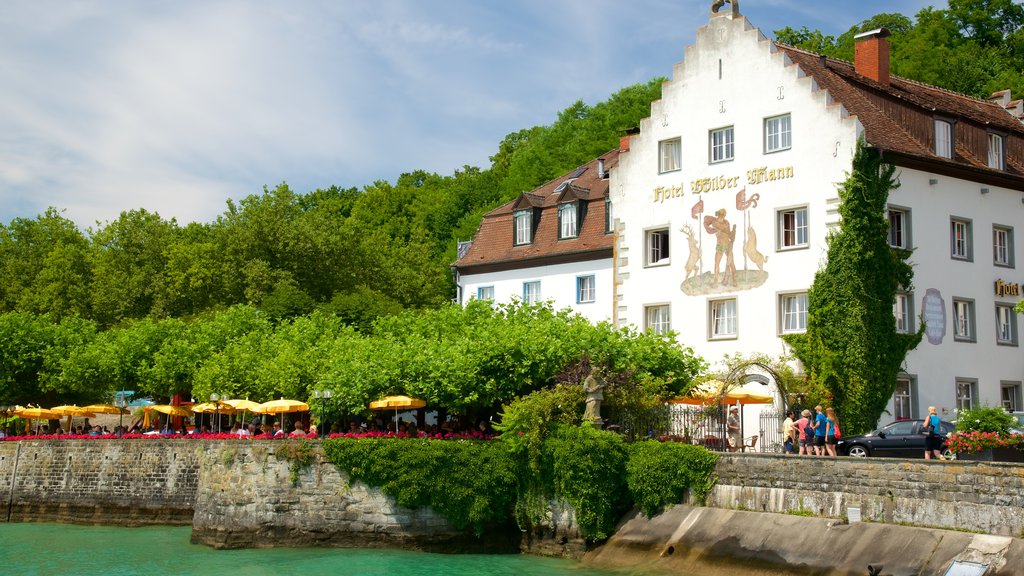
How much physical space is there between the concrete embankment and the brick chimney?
2100 cm

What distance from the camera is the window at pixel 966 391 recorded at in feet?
128

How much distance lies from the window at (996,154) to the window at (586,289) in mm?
14868

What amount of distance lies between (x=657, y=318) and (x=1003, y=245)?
11866 mm

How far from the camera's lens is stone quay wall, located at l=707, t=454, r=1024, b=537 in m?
22.7

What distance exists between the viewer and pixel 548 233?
166 ft

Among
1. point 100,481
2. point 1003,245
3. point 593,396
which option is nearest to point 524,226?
point 1003,245

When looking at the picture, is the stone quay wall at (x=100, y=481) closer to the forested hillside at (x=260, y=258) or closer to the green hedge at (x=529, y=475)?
the green hedge at (x=529, y=475)

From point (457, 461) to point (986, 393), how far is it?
59.7 feet

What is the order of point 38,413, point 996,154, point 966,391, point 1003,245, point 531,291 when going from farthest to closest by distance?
point 38,413 → point 531,291 → point 996,154 → point 1003,245 → point 966,391

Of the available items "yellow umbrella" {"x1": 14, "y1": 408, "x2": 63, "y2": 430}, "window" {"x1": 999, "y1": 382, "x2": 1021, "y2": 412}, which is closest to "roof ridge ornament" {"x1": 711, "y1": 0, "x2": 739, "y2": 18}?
"window" {"x1": 999, "y1": 382, "x2": 1021, "y2": 412}

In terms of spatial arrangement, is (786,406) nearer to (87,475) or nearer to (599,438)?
(599,438)

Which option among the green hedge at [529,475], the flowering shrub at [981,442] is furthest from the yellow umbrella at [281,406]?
the flowering shrub at [981,442]

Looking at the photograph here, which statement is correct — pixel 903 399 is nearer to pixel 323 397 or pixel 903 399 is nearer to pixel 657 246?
pixel 657 246

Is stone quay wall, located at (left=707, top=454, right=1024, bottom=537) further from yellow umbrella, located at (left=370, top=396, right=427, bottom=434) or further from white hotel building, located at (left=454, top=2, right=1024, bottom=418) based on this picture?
white hotel building, located at (left=454, top=2, right=1024, bottom=418)
